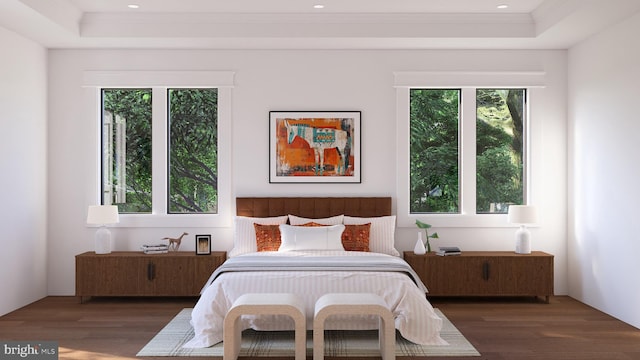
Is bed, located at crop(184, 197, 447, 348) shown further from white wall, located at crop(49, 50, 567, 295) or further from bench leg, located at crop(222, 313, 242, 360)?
bench leg, located at crop(222, 313, 242, 360)

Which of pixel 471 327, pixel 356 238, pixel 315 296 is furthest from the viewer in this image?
pixel 356 238

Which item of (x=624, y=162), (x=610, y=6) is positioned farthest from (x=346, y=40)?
(x=624, y=162)

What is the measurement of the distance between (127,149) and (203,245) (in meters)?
1.49

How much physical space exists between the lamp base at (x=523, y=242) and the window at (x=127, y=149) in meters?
4.12

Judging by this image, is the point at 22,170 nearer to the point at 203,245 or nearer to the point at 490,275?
the point at 203,245

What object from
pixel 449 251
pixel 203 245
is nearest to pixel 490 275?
pixel 449 251

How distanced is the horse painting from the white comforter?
178 cm

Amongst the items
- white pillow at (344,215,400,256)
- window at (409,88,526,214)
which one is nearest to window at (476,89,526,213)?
window at (409,88,526,214)

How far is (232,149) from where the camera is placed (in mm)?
6367

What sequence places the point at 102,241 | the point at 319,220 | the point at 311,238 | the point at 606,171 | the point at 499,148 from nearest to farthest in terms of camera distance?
the point at 606,171, the point at 311,238, the point at 102,241, the point at 319,220, the point at 499,148

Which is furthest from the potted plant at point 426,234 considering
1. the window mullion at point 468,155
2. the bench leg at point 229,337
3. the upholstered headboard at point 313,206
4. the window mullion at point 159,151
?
the window mullion at point 159,151

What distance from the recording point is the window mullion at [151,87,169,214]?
638cm

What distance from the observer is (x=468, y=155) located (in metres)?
6.39

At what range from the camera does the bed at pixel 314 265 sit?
176 inches
